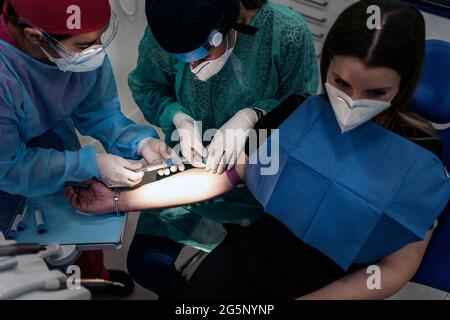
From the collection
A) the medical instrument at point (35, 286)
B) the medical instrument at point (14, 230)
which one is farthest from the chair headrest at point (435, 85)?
the medical instrument at point (14, 230)

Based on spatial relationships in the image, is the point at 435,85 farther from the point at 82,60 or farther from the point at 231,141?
the point at 82,60

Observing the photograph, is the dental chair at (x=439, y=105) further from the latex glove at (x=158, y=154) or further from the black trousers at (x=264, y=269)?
the latex glove at (x=158, y=154)

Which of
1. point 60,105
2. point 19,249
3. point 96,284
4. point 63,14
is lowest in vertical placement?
point 96,284

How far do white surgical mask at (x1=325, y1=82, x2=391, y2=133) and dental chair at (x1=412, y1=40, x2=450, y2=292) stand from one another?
0.21m

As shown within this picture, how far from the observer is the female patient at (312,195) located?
97 centimetres

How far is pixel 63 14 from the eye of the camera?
0.99 metres

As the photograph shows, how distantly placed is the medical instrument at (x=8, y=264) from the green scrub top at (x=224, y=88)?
51cm

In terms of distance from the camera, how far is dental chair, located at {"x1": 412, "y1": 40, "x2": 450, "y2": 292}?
118cm

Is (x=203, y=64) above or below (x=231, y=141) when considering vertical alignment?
above

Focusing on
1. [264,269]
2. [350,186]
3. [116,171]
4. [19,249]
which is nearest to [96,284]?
[19,249]

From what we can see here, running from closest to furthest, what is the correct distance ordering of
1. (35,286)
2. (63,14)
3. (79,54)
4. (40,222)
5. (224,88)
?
(35,286), (63,14), (79,54), (40,222), (224,88)

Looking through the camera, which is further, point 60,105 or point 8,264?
point 60,105

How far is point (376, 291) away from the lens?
1.16 meters

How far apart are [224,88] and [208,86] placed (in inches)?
1.8
